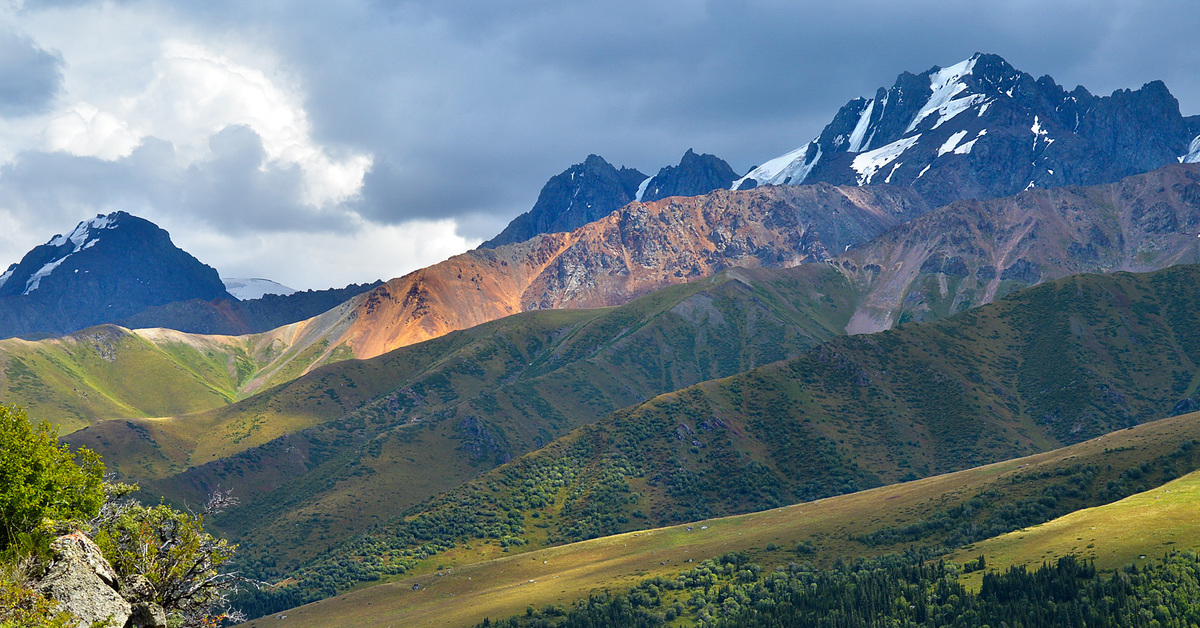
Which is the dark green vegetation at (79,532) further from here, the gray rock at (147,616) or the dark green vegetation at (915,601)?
the dark green vegetation at (915,601)

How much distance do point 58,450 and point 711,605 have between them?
539 ft

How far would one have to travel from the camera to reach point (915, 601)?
532 ft

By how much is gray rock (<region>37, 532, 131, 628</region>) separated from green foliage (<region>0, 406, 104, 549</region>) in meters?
1.72

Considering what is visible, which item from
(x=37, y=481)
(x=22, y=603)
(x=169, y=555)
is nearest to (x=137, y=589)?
(x=169, y=555)

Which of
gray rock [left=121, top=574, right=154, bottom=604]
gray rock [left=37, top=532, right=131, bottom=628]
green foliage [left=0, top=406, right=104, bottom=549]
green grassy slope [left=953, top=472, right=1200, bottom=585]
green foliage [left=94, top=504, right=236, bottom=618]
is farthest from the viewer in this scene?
green grassy slope [left=953, top=472, right=1200, bottom=585]

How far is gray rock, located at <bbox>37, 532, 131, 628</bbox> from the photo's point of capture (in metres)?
40.1

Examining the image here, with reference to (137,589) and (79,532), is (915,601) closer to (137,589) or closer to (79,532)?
(137,589)

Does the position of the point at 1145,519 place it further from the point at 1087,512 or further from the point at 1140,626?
the point at 1140,626

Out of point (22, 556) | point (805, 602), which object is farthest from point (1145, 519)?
point (22, 556)

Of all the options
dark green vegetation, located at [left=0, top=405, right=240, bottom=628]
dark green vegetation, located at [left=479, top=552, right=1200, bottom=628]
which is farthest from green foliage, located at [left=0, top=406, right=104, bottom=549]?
dark green vegetation, located at [left=479, top=552, right=1200, bottom=628]

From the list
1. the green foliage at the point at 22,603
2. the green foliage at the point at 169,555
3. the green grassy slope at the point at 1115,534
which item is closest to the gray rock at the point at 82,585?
the green foliage at the point at 22,603

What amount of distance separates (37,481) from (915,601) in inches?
5893

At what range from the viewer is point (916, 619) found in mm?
157000

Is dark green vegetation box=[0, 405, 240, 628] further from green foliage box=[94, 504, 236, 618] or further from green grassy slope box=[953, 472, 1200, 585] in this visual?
green grassy slope box=[953, 472, 1200, 585]
